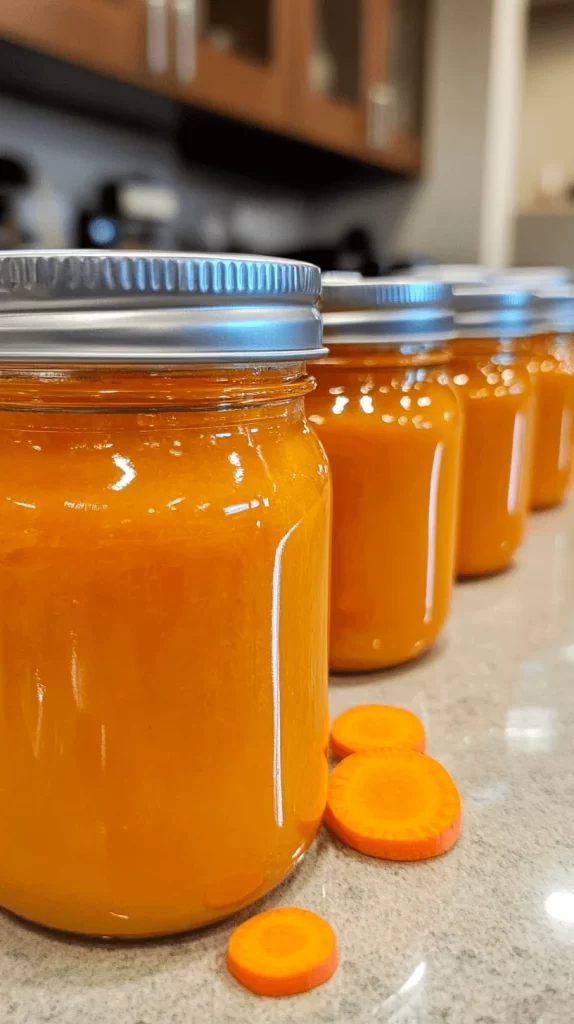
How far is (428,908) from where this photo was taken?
1.19 ft

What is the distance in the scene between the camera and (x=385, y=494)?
54 cm

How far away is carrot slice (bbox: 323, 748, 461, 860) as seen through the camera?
395mm

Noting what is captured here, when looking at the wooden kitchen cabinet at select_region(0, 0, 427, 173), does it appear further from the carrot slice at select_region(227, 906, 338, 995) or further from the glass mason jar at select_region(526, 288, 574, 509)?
the carrot slice at select_region(227, 906, 338, 995)

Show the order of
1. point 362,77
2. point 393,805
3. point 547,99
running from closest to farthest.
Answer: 1. point 393,805
2. point 362,77
3. point 547,99

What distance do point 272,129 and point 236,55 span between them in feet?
0.60

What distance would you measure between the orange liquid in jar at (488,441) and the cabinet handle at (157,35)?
841 millimetres

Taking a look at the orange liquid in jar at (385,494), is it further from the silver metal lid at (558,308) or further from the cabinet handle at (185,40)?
the cabinet handle at (185,40)

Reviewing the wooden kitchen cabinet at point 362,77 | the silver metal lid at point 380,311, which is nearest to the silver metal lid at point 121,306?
the silver metal lid at point 380,311

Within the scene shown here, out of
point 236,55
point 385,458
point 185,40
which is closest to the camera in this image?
point 385,458

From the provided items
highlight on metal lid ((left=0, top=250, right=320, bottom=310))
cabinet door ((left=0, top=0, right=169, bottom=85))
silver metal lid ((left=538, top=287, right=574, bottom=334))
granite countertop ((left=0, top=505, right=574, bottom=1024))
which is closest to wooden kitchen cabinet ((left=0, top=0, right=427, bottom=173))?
cabinet door ((left=0, top=0, right=169, bottom=85))

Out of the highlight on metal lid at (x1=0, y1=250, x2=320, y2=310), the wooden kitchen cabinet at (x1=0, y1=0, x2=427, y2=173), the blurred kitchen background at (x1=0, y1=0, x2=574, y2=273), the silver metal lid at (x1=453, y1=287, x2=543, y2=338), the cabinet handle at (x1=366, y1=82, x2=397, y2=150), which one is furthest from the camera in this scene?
the cabinet handle at (x1=366, y1=82, x2=397, y2=150)

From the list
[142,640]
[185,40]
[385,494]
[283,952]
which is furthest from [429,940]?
[185,40]

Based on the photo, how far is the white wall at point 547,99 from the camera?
292 cm

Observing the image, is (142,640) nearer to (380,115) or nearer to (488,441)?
(488,441)
